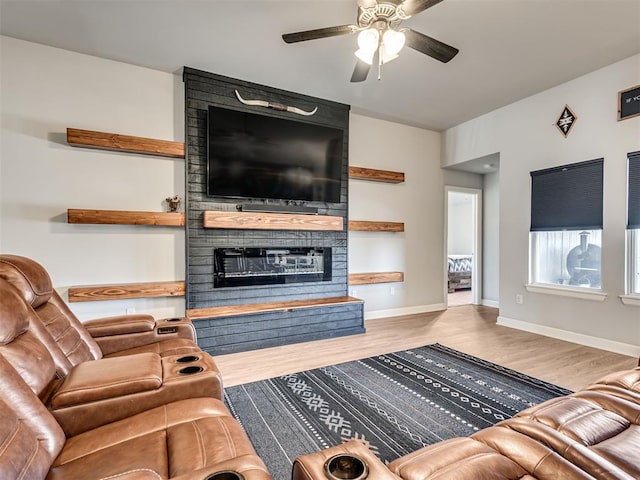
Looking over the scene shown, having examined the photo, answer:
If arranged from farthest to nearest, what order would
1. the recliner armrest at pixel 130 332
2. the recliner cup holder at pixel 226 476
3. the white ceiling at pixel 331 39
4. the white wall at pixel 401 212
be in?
the white wall at pixel 401 212, the white ceiling at pixel 331 39, the recliner armrest at pixel 130 332, the recliner cup holder at pixel 226 476

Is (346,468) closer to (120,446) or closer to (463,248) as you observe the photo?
(120,446)

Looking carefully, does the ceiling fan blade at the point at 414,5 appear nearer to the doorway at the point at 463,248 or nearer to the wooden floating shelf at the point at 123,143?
the wooden floating shelf at the point at 123,143

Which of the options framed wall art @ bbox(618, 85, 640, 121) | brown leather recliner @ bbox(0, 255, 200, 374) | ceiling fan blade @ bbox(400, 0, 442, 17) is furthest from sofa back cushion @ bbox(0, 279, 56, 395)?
framed wall art @ bbox(618, 85, 640, 121)

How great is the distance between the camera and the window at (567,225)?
368 centimetres

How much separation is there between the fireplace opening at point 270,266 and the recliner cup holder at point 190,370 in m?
2.19

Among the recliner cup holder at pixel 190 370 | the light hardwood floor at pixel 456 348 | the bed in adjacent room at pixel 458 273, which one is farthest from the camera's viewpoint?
the bed in adjacent room at pixel 458 273

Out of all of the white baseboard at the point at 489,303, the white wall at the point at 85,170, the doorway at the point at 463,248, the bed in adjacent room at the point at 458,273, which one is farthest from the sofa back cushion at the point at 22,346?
the bed in adjacent room at the point at 458,273

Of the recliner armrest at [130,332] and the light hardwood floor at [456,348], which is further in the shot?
the light hardwood floor at [456,348]

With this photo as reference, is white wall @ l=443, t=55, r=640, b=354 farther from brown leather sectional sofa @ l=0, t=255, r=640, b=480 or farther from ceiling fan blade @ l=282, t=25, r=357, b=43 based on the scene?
ceiling fan blade @ l=282, t=25, r=357, b=43

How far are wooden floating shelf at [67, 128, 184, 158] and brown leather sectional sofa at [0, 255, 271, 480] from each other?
6.10 ft

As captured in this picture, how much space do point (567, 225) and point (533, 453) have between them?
3.70 metres

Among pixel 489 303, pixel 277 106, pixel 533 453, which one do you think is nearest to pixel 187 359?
pixel 533 453

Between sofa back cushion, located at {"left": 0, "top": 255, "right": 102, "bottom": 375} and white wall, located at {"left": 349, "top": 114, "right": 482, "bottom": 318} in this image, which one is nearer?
sofa back cushion, located at {"left": 0, "top": 255, "right": 102, "bottom": 375}

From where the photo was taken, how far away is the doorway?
19.7 ft
